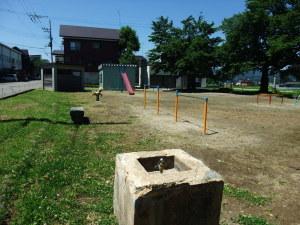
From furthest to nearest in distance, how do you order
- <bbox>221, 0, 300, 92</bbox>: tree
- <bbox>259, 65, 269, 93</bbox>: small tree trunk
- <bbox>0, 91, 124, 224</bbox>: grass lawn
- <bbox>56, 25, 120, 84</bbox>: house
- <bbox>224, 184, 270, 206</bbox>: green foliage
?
<bbox>56, 25, 120, 84</bbox>: house → <bbox>259, 65, 269, 93</bbox>: small tree trunk → <bbox>221, 0, 300, 92</bbox>: tree → <bbox>224, 184, 270, 206</bbox>: green foliage → <bbox>0, 91, 124, 224</bbox>: grass lawn

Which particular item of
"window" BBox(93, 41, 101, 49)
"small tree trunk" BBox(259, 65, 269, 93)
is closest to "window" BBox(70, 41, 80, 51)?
"window" BBox(93, 41, 101, 49)

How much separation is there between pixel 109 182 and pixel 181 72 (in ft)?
106

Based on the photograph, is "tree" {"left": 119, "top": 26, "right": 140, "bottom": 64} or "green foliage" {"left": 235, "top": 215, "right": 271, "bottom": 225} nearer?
"green foliage" {"left": 235, "top": 215, "right": 271, "bottom": 225}

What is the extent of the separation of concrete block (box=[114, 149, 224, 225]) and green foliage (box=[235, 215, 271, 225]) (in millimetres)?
757

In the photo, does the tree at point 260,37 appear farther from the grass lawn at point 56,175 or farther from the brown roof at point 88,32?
the grass lawn at point 56,175

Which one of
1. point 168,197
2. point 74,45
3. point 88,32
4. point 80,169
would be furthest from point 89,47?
point 168,197

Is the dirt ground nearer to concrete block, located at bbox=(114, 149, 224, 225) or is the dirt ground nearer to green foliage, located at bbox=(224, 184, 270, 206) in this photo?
green foliage, located at bbox=(224, 184, 270, 206)

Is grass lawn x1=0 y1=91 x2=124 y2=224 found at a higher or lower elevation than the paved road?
lower

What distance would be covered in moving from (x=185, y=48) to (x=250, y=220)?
111 ft

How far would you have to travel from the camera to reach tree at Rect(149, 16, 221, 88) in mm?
34594

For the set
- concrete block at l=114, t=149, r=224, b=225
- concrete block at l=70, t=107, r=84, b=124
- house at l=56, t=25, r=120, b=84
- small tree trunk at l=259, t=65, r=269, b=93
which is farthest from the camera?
house at l=56, t=25, r=120, b=84

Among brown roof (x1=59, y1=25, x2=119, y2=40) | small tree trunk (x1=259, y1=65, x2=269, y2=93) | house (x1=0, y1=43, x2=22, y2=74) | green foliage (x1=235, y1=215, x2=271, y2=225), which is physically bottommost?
green foliage (x1=235, y1=215, x2=271, y2=225)

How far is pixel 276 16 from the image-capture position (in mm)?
29812

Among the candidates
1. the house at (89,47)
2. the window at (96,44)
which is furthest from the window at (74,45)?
the window at (96,44)
